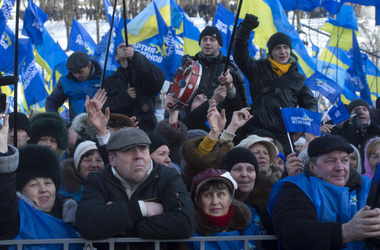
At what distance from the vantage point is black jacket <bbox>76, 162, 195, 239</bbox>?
3654mm

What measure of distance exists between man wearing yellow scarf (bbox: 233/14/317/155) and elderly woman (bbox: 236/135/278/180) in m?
1.09

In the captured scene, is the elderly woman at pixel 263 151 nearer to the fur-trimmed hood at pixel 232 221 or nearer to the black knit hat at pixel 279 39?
the fur-trimmed hood at pixel 232 221

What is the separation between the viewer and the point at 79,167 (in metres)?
5.00

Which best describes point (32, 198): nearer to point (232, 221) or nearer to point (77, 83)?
point (232, 221)

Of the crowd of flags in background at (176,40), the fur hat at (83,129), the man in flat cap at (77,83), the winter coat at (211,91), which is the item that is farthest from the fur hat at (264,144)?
the man in flat cap at (77,83)

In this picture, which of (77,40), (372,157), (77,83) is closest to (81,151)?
(372,157)

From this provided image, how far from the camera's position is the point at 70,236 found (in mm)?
3982

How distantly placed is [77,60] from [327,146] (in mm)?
4389

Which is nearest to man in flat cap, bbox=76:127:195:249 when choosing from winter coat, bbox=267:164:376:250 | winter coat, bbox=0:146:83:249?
winter coat, bbox=0:146:83:249

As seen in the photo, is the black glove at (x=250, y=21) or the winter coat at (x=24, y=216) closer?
the winter coat at (x=24, y=216)

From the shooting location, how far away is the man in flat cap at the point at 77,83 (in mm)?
7711

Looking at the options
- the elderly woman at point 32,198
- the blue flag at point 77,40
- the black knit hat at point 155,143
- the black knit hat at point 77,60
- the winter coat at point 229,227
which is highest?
the blue flag at point 77,40

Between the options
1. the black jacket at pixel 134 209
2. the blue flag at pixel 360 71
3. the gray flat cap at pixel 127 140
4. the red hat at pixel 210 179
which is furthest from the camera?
the blue flag at pixel 360 71

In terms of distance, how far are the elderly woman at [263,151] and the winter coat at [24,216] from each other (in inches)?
72.2
